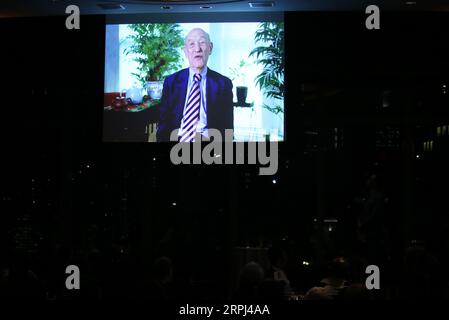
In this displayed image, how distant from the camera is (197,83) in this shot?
7.24 m

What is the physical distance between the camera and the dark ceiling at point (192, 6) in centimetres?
695

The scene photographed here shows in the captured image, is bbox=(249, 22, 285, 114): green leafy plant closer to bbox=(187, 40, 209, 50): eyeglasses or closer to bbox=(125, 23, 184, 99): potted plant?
bbox=(187, 40, 209, 50): eyeglasses

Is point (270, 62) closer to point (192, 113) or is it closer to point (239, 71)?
point (239, 71)

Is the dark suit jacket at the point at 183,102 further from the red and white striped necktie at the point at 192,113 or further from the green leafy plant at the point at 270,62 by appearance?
the green leafy plant at the point at 270,62

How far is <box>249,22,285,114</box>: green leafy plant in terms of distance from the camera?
23.6 feet

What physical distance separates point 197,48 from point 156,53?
447mm

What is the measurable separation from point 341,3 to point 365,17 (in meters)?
0.61

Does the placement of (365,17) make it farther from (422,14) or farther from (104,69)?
(104,69)

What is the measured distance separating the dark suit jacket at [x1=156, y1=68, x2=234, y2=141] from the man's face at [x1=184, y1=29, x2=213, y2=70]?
0.11 meters

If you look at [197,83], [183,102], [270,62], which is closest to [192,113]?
[183,102]

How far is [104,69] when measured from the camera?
741cm

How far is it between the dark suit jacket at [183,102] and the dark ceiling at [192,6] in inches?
27.2

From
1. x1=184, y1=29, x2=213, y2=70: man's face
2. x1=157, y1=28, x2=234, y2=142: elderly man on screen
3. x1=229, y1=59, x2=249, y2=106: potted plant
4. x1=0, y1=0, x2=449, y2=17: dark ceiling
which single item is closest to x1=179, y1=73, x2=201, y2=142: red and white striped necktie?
x1=157, y1=28, x2=234, y2=142: elderly man on screen
